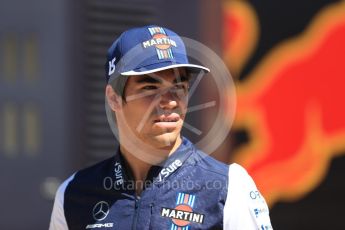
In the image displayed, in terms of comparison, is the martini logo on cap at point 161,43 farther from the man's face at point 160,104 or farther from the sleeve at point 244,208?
the sleeve at point 244,208

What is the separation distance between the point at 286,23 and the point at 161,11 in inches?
36.2

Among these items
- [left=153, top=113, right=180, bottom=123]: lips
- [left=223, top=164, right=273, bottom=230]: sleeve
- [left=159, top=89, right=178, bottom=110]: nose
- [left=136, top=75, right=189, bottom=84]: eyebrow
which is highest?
[left=136, top=75, right=189, bottom=84]: eyebrow

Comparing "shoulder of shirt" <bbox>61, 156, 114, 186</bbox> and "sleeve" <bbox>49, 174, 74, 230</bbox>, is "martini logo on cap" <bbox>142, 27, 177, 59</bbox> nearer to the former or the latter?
"shoulder of shirt" <bbox>61, 156, 114, 186</bbox>

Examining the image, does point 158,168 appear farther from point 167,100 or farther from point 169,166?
point 167,100

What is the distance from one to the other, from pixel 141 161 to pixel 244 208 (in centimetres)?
40

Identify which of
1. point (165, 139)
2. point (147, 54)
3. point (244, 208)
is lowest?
point (244, 208)

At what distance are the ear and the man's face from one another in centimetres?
9

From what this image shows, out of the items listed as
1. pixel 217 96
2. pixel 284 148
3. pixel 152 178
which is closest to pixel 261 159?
pixel 284 148

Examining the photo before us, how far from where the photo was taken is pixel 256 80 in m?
6.20

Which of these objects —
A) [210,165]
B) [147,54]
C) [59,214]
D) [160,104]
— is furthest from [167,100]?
[59,214]

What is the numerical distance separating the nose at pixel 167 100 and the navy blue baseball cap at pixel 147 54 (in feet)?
0.27

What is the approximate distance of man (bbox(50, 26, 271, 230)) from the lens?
262 centimetres

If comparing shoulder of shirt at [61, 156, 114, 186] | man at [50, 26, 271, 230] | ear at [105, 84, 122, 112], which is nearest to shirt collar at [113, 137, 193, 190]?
man at [50, 26, 271, 230]

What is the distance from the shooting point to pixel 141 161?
110 inches
